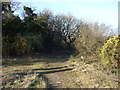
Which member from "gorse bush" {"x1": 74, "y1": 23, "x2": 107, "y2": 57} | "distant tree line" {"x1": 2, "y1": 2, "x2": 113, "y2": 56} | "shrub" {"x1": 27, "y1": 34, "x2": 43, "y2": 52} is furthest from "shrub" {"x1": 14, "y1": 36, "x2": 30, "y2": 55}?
"gorse bush" {"x1": 74, "y1": 23, "x2": 107, "y2": 57}

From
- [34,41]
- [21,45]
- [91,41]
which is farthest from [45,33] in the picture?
[91,41]

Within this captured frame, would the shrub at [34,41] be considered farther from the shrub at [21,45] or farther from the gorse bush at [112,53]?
the gorse bush at [112,53]

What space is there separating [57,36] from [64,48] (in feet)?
8.15

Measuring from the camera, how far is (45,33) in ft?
56.9

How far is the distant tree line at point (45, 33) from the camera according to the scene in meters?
8.54

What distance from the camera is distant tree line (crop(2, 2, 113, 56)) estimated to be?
8539 millimetres

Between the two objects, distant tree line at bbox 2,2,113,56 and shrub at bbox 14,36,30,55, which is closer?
distant tree line at bbox 2,2,113,56

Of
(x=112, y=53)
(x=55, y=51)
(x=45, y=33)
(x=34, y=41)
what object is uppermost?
(x=45, y=33)

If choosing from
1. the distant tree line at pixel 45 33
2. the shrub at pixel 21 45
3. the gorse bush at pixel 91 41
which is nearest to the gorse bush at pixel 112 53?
the gorse bush at pixel 91 41

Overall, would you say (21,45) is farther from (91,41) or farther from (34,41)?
(91,41)

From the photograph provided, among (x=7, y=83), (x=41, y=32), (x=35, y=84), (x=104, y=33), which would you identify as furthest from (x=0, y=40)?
(x=104, y=33)

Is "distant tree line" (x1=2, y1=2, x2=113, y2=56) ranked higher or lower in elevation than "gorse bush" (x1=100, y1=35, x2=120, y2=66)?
higher

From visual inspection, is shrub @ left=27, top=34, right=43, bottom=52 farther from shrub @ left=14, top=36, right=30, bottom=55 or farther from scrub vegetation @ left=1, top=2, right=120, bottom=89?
shrub @ left=14, top=36, right=30, bottom=55

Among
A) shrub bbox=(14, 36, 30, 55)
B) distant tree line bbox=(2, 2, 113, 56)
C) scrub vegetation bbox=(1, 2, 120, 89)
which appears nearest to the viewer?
scrub vegetation bbox=(1, 2, 120, 89)
